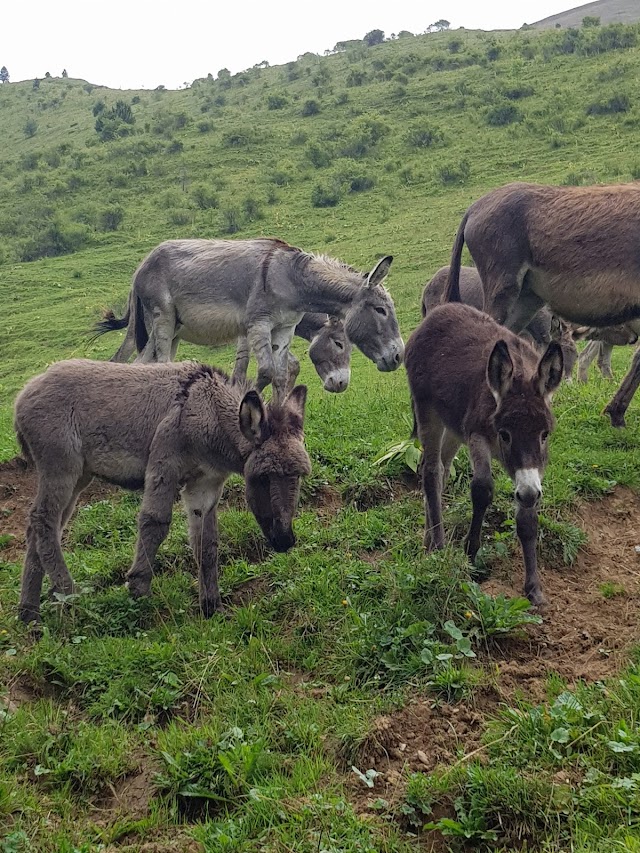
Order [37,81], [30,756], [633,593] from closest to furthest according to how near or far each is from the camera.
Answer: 1. [30,756]
2. [633,593]
3. [37,81]

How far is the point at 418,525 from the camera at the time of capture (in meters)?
6.27

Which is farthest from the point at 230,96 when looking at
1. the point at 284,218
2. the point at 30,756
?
the point at 30,756

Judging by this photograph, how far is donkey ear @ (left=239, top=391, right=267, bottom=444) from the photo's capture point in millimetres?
5188

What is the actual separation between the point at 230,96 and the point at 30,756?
55.4 m

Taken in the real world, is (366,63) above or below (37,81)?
below

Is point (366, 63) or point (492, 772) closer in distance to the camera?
point (492, 772)

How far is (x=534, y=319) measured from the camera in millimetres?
10625

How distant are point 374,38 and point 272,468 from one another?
244ft

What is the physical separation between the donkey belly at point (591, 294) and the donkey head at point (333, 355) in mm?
3061

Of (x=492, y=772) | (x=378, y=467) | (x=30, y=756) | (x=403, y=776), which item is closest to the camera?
(x=492, y=772)

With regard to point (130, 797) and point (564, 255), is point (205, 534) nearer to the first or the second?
point (130, 797)

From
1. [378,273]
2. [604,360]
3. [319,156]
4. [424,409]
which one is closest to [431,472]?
[424,409]

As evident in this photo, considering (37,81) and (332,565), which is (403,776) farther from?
(37,81)

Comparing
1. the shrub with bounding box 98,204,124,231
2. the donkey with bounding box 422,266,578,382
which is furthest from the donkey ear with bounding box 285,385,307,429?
the shrub with bounding box 98,204,124,231
